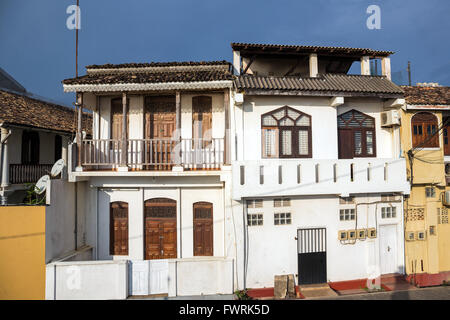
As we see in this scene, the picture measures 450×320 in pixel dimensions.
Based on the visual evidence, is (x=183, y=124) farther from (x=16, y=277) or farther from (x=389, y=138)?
(x=389, y=138)

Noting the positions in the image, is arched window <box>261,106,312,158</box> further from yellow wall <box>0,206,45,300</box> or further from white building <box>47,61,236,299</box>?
yellow wall <box>0,206,45,300</box>

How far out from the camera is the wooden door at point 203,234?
9328 millimetres

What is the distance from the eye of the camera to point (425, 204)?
30.9 ft

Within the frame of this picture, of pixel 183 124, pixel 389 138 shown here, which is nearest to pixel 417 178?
pixel 389 138

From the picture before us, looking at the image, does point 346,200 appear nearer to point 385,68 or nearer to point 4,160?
point 385,68

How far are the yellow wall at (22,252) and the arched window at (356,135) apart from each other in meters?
10.8

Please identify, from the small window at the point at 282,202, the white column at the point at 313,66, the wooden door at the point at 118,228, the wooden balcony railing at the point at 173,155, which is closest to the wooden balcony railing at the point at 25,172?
the wooden balcony railing at the point at 173,155

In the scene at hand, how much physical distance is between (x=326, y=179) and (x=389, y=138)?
3.72 m

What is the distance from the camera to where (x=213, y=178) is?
9211 mm

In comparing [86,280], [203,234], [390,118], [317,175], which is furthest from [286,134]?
[86,280]

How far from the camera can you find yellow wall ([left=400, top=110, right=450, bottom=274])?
9.19 m

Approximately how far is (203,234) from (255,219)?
2220 millimetres

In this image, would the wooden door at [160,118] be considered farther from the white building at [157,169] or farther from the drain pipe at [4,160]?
the drain pipe at [4,160]

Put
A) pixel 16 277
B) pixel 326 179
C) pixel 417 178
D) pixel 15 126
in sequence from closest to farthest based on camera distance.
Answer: pixel 16 277 < pixel 326 179 < pixel 417 178 < pixel 15 126
